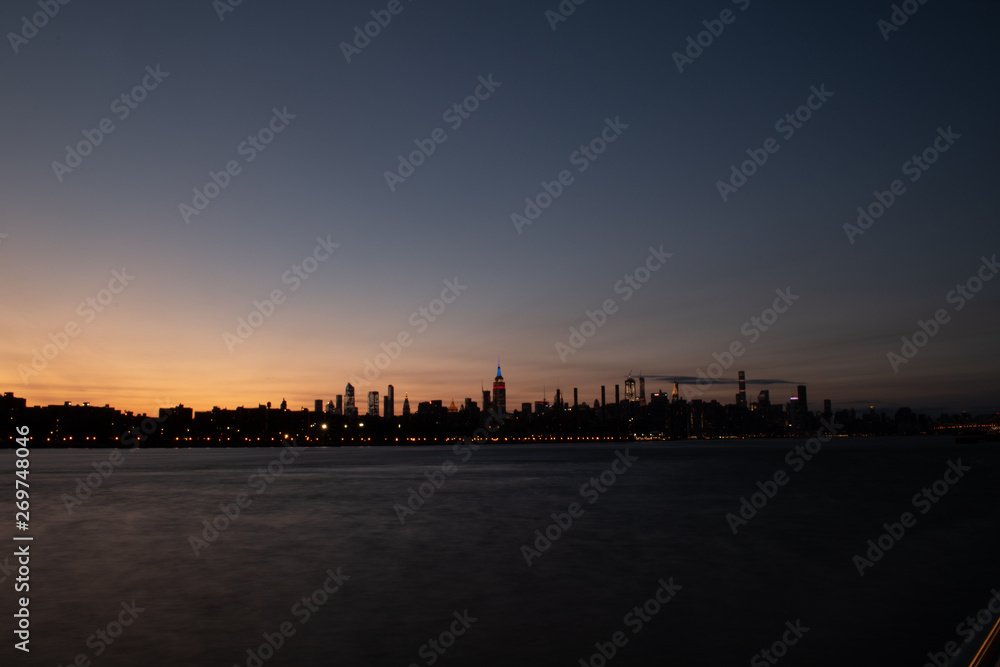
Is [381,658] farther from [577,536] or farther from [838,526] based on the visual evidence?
[838,526]

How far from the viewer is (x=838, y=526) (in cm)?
3353

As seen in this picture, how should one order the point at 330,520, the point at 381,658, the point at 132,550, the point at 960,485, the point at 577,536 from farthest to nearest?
1. the point at 960,485
2. the point at 330,520
3. the point at 577,536
4. the point at 132,550
5. the point at 381,658

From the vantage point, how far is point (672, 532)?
3105 centimetres

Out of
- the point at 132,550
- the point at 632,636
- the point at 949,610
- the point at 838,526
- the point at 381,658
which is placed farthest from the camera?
the point at 838,526

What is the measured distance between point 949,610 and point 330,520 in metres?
28.3

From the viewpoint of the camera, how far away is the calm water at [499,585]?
13703mm

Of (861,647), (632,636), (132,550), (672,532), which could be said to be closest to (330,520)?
(132,550)

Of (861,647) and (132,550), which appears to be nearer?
(861,647)

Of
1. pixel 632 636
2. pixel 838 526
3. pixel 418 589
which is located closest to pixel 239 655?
pixel 418 589

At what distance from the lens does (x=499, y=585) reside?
782 inches

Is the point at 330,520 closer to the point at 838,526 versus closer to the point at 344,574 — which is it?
the point at 344,574

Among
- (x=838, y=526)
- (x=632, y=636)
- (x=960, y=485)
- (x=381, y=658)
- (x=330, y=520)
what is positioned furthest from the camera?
(x=960, y=485)

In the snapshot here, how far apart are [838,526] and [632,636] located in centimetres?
2382

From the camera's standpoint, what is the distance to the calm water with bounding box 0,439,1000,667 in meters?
13.7
